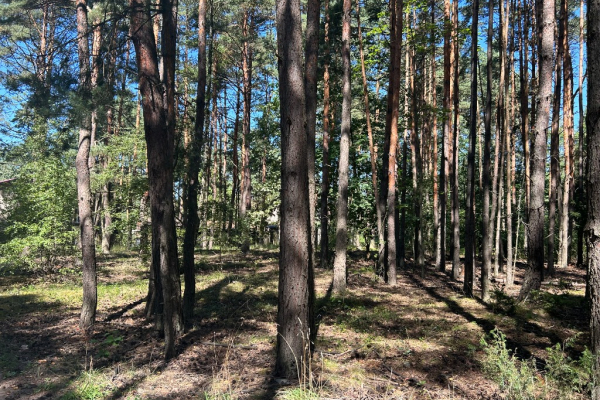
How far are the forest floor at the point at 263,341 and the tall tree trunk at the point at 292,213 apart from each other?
0.50m

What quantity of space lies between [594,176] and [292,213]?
141 inches

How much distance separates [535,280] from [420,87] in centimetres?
1136

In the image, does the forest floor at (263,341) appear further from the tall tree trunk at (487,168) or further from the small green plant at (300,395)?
the tall tree trunk at (487,168)

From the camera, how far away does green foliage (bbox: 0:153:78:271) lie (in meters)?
12.0

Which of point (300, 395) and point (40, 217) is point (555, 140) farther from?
point (40, 217)

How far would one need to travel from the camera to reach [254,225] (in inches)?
685

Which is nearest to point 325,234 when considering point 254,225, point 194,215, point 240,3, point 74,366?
point 254,225

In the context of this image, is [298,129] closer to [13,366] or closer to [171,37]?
[171,37]

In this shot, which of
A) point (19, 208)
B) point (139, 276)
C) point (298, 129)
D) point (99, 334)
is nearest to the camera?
point (298, 129)

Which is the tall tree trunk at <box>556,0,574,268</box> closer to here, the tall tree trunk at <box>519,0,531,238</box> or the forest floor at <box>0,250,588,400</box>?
the tall tree trunk at <box>519,0,531,238</box>

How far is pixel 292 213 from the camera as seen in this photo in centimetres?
546

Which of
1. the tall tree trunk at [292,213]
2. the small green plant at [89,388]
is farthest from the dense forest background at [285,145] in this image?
the small green plant at [89,388]

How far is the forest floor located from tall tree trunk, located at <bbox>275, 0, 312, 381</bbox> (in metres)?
0.50

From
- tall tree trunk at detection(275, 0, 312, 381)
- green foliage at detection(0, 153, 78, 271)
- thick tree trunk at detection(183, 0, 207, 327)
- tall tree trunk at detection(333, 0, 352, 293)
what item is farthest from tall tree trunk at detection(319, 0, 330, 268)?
tall tree trunk at detection(275, 0, 312, 381)
